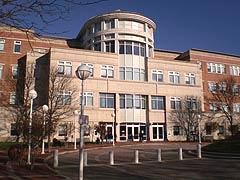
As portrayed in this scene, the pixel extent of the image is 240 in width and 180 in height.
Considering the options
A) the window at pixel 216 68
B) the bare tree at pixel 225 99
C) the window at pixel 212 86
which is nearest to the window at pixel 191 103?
the bare tree at pixel 225 99

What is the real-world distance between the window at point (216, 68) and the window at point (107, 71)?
23.3m

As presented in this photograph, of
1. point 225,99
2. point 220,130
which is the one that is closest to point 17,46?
point 225,99

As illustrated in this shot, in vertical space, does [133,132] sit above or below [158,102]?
below

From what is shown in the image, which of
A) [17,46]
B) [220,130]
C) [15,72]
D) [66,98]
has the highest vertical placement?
[17,46]

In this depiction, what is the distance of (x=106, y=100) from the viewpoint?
43906 mm

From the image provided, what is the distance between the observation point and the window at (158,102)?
154 feet

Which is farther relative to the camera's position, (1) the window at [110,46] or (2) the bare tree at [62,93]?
(1) the window at [110,46]

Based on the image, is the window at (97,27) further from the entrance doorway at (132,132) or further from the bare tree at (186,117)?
the bare tree at (186,117)

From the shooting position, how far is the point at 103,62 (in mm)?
45188

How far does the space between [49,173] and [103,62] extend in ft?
110

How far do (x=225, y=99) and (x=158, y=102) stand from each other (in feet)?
44.9

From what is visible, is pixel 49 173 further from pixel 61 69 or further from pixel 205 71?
pixel 205 71

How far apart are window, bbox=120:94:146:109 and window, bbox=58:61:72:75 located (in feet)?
29.4

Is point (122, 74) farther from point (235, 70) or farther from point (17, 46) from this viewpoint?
point (235, 70)
